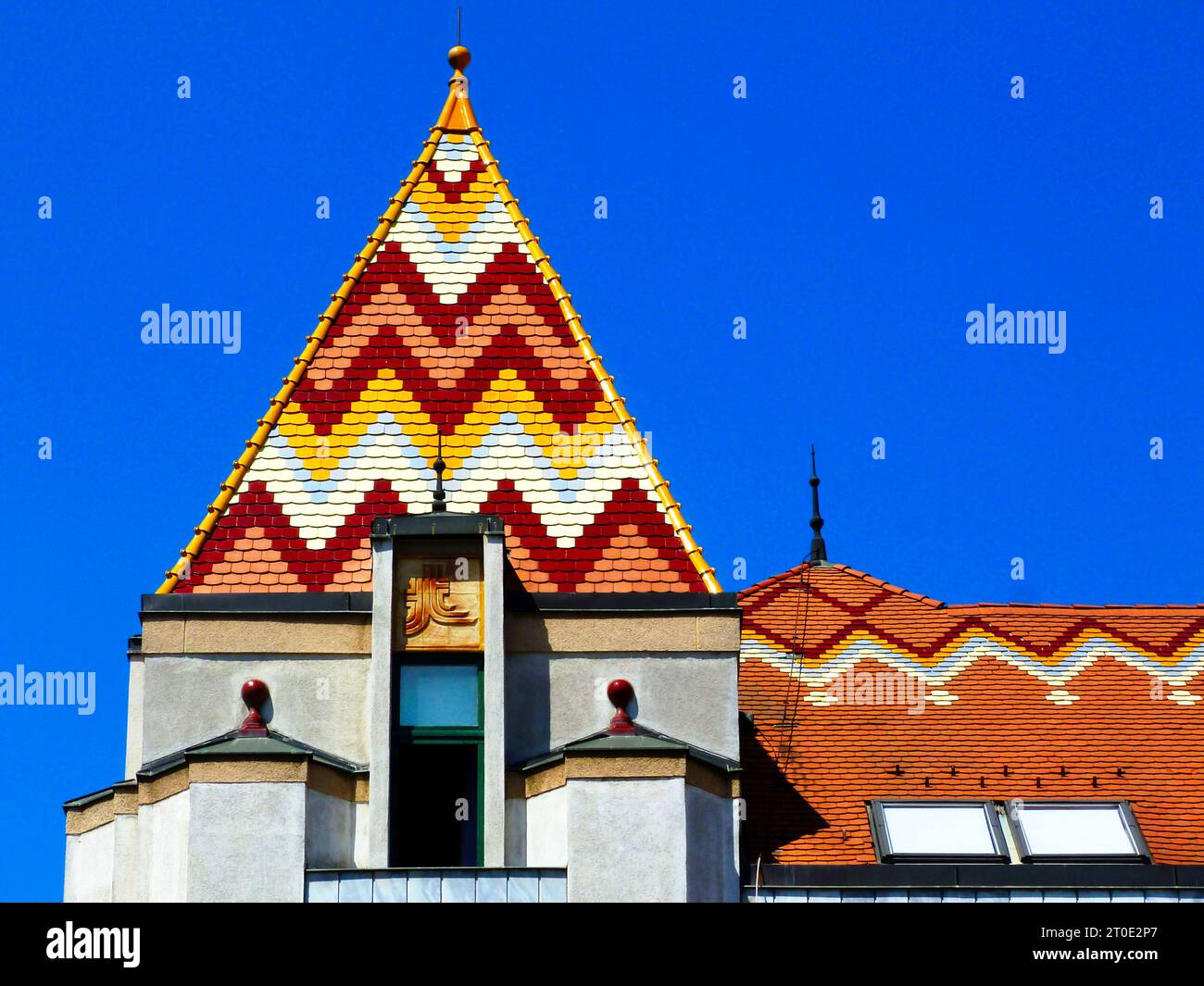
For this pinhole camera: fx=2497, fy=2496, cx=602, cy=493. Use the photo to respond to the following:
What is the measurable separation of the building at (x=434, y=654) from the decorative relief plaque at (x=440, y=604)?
29 millimetres

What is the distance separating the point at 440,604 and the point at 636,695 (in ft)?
7.01

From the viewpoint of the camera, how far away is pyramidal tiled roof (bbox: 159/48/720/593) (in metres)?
25.2

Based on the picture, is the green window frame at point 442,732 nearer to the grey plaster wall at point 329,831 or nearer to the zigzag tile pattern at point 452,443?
the grey plaster wall at point 329,831

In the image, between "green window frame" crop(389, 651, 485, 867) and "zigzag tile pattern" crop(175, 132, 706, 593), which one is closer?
"green window frame" crop(389, 651, 485, 867)

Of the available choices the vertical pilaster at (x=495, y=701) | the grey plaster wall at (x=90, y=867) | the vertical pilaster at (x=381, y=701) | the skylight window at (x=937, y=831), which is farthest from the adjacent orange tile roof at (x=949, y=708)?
the grey plaster wall at (x=90, y=867)

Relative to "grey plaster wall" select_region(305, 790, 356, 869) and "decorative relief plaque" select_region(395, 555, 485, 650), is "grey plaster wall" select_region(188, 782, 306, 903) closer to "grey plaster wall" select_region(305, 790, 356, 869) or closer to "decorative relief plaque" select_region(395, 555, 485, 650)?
"grey plaster wall" select_region(305, 790, 356, 869)

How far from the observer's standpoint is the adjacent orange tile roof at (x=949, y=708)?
25984mm

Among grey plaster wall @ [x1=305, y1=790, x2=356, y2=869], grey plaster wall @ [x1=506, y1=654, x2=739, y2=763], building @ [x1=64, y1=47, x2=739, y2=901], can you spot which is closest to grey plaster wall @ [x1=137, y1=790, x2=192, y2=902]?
building @ [x1=64, y1=47, x2=739, y2=901]

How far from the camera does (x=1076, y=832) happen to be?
25250 millimetres

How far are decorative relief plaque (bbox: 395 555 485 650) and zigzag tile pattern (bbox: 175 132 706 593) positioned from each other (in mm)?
672
